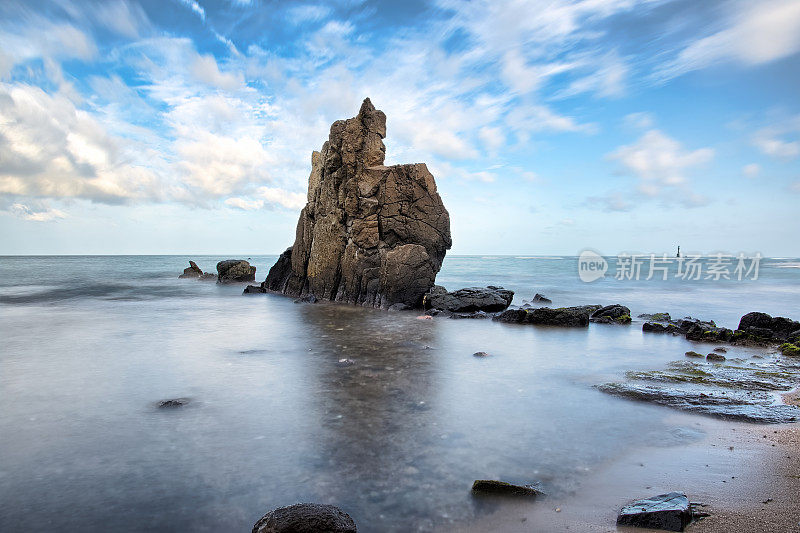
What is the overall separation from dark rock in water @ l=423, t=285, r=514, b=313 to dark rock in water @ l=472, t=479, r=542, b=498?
45.0 ft

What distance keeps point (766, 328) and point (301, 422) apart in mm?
13379

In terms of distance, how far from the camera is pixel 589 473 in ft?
16.1

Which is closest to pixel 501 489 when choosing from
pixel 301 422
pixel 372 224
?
pixel 301 422

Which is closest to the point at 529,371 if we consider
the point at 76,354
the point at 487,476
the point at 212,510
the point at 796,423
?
the point at 796,423

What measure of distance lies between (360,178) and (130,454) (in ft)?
55.7

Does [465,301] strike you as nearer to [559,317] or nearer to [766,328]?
[559,317]

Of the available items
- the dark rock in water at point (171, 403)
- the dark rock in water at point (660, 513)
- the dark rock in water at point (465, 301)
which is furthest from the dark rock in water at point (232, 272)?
the dark rock in water at point (660, 513)

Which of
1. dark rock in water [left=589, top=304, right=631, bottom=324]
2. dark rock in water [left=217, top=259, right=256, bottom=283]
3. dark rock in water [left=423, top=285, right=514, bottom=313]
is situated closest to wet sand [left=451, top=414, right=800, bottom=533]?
dark rock in water [left=589, top=304, right=631, bottom=324]

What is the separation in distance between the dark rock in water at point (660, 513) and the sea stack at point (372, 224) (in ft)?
51.0

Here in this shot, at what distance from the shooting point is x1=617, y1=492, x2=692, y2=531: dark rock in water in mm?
3660

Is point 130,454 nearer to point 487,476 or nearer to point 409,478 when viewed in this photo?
point 409,478

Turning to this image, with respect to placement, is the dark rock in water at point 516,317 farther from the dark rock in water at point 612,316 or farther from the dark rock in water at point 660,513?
the dark rock in water at point 660,513

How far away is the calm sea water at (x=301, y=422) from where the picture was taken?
449cm

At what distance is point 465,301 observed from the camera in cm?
1864
